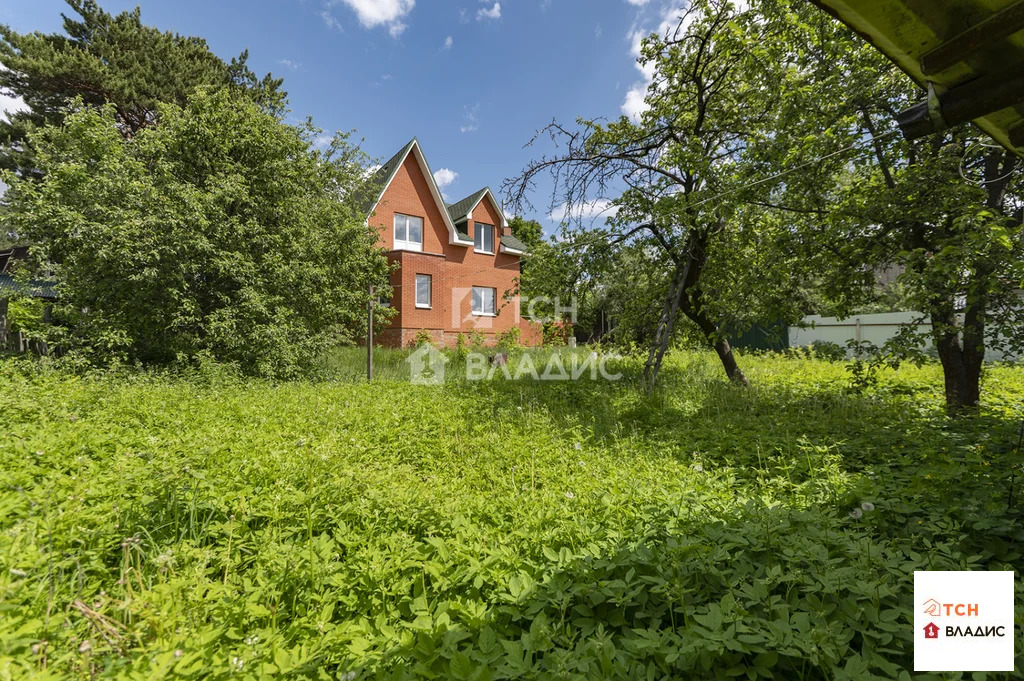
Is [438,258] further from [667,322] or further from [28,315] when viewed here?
[667,322]

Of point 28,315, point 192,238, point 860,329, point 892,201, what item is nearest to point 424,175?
point 192,238

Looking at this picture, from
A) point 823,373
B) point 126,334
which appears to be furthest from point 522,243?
point 126,334

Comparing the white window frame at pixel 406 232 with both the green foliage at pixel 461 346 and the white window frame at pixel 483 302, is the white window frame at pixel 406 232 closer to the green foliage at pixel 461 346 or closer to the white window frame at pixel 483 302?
the white window frame at pixel 483 302

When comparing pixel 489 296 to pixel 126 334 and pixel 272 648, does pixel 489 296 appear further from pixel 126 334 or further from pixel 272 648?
pixel 272 648

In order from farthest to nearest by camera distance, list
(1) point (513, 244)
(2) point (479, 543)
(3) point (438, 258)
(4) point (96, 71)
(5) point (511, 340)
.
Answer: (1) point (513, 244) → (3) point (438, 258) → (5) point (511, 340) → (4) point (96, 71) → (2) point (479, 543)

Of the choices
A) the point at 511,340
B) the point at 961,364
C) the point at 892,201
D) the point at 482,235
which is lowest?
the point at 961,364

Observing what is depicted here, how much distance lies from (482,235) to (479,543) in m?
19.5

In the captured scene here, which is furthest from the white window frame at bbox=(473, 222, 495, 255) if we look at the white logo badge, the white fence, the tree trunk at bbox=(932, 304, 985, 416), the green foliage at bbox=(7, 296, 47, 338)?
the white logo badge

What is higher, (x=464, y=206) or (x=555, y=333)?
(x=464, y=206)

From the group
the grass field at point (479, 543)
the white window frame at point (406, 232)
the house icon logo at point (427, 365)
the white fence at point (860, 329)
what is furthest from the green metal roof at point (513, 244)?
the grass field at point (479, 543)

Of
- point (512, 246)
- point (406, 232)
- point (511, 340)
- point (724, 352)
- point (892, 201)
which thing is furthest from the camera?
point (512, 246)

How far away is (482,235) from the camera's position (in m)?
20.8

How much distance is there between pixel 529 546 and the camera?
244 cm

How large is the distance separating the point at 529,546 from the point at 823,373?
10309 millimetres
